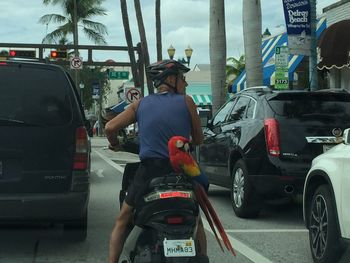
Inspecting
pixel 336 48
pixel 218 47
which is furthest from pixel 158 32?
pixel 336 48

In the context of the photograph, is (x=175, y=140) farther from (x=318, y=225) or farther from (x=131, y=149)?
(x=318, y=225)

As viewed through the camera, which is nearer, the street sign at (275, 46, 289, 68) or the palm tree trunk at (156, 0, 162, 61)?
the street sign at (275, 46, 289, 68)

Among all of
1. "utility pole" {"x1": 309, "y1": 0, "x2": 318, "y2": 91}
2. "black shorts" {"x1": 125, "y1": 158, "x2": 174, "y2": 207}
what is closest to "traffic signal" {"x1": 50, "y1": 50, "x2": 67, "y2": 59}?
"utility pole" {"x1": 309, "y1": 0, "x2": 318, "y2": 91}

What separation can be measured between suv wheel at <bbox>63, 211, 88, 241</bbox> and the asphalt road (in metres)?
0.07

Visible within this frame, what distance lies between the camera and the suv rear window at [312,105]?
7.56 m

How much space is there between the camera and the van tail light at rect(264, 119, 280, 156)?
293 inches

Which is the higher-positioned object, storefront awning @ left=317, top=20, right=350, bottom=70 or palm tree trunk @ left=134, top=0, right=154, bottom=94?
palm tree trunk @ left=134, top=0, right=154, bottom=94

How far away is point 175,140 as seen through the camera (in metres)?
3.95

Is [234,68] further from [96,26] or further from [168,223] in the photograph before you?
[168,223]

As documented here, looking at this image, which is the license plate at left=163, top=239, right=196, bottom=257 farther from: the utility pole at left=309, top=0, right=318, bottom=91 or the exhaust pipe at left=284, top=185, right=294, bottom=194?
the utility pole at left=309, top=0, right=318, bottom=91

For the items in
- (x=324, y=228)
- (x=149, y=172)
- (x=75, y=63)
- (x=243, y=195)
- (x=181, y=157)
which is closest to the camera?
(x=181, y=157)

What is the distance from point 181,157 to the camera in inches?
155

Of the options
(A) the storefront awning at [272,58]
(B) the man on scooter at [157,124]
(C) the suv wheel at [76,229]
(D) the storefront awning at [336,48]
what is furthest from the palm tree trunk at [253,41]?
(B) the man on scooter at [157,124]

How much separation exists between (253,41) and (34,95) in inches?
371
